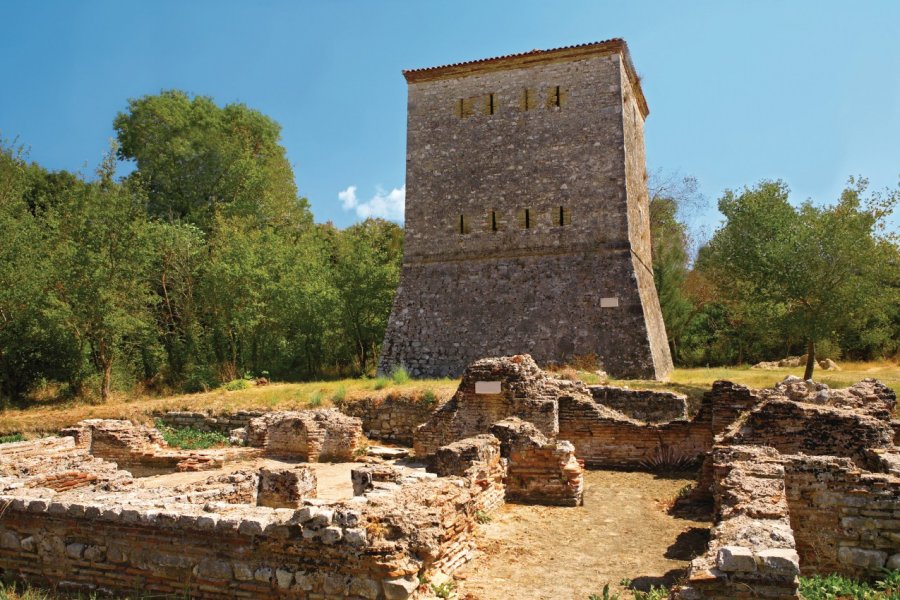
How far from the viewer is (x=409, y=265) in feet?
73.0

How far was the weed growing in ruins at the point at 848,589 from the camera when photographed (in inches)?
189

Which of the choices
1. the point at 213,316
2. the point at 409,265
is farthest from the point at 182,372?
the point at 409,265

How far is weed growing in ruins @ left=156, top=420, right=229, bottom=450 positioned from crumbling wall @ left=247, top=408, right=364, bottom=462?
6.58ft

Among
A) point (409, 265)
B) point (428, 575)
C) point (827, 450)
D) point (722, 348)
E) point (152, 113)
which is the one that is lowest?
point (428, 575)

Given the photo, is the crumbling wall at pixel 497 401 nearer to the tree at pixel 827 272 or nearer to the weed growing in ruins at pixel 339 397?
the weed growing in ruins at pixel 339 397

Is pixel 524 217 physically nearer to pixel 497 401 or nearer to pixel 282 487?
pixel 497 401

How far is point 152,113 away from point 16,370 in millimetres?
16067

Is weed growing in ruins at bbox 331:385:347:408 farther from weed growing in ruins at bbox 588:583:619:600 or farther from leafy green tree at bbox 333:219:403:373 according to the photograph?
weed growing in ruins at bbox 588:583:619:600

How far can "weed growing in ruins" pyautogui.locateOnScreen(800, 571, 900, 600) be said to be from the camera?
4.80 meters

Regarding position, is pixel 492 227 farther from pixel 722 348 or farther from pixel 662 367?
pixel 722 348

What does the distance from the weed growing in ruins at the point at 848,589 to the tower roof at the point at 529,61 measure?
1878 cm

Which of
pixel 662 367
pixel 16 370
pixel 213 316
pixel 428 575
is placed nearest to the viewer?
pixel 428 575

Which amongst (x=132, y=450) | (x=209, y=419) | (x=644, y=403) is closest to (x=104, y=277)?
(x=209, y=419)

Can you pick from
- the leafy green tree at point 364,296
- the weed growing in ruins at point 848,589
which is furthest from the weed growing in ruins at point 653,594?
the leafy green tree at point 364,296
